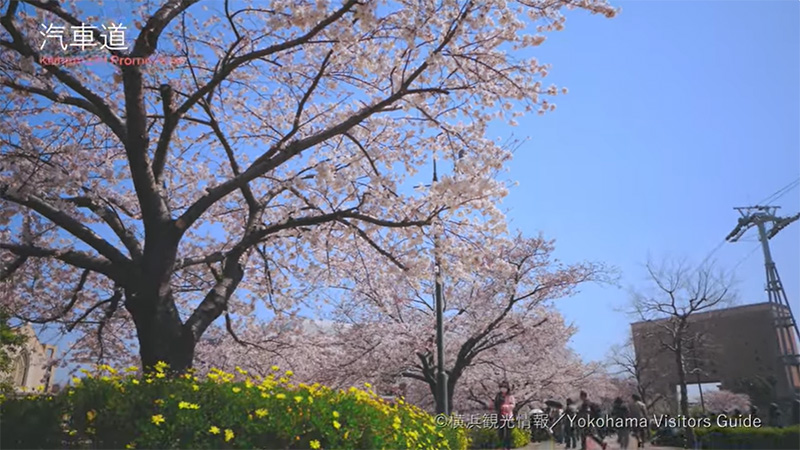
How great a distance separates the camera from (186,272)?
1177 centimetres

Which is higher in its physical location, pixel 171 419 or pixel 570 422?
pixel 171 419

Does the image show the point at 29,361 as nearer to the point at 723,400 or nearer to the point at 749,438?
the point at 749,438

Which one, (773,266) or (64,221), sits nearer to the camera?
(64,221)

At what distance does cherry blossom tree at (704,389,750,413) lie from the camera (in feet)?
127

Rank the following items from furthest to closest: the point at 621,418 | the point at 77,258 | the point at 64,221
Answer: the point at 621,418 < the point at 77,258 < the point at 64,221

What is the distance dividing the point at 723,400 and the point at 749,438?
3023cm

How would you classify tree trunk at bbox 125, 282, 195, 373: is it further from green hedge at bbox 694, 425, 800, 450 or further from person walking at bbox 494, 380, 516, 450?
green hedge at bbox 694, 425, 800, 450

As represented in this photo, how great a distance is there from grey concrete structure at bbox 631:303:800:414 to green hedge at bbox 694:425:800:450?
2127 cm

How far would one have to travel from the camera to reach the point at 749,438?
49.8ft

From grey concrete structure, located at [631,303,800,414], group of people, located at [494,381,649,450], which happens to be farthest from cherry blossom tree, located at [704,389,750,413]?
group of people, located at [494,381,649,450]

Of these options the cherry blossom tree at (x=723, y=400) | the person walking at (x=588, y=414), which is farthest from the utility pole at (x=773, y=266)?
the cherry blossom tree at (x=723, y=400)

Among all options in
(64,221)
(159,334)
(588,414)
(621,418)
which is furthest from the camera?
(588,414)

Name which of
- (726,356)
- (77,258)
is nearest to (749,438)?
(77,258)

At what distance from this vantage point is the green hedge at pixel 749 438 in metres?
14.3
